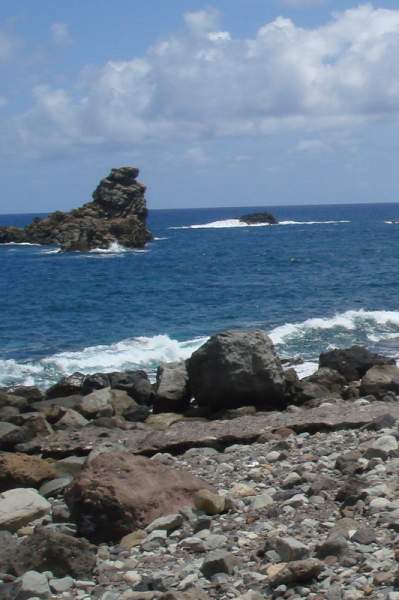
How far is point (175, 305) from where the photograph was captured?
39844 mm

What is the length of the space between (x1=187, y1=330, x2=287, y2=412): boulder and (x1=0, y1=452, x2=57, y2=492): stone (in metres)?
5.89

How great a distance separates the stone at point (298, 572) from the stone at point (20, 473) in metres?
4.75

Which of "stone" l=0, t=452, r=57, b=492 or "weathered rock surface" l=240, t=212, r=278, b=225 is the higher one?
"weathered rock surface" l=240, t=212, r=278, b=225

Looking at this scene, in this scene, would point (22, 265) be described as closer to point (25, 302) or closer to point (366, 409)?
point (25, 302)

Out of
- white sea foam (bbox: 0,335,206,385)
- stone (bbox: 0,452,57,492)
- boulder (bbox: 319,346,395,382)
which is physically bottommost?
white sea foam (bbox: 0,335,206,385)

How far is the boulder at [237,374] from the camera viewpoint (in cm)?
1606

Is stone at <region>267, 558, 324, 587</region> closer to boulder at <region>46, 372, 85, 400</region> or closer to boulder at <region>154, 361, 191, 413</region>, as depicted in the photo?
boulder at <region>154, 361, 191, 413</region>

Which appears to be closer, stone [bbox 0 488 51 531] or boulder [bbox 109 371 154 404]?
stone [bbox 0 488 51 531]

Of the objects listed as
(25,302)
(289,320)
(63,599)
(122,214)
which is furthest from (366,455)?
(122,214)

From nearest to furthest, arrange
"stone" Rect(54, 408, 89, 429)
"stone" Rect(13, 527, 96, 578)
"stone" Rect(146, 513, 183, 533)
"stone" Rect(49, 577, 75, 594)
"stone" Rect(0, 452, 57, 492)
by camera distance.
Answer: "stone" Rect(49, 577, 75, 594), "stone" Rect(13, 527, 96, 578), "stone" Rect(146, 513, 183, 533), "stone" Rect(0, 452, 57, 492), "stone" Rect(54, 408, 89, 429)

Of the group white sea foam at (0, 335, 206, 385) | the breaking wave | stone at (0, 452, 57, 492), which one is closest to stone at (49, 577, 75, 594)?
stone at (0, 452, 57, 492)

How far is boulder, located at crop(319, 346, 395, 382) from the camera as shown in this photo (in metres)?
19.5

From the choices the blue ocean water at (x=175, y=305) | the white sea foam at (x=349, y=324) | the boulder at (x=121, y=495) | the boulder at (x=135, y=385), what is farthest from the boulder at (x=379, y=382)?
the white sea foam at (x=349, y=324)

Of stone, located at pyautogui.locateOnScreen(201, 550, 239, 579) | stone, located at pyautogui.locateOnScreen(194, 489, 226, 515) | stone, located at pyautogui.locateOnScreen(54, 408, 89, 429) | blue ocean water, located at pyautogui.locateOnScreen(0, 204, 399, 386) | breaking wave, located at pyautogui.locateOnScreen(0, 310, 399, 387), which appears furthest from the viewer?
blue ocean water, located at pyautogui.locateOnScreen(0, 204, 399, 386)
